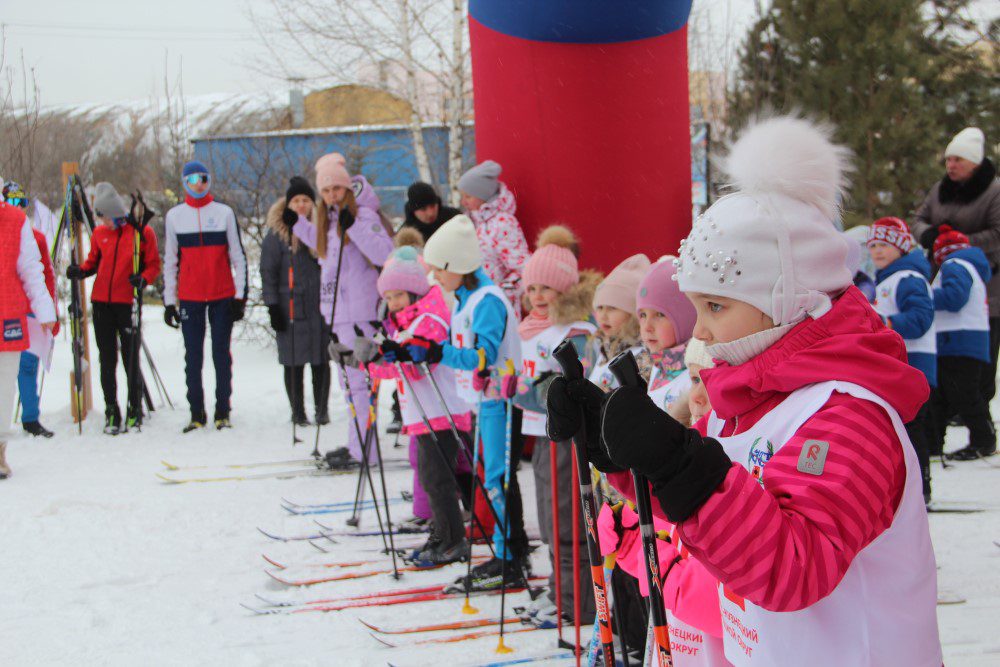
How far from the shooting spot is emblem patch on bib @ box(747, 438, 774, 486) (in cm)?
155

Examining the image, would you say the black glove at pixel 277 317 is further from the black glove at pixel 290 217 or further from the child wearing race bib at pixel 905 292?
the child wearing race bib at pixel 905 292

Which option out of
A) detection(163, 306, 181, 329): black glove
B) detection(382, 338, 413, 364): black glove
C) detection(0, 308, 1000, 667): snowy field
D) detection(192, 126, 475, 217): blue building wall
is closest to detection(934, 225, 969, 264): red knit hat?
detection(0, 308, 1000, 667): snowy field

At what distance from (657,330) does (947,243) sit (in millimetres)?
4117

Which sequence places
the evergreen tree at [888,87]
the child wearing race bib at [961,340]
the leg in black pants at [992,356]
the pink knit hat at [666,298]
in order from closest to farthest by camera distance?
the pink knit hat at [666,298] < the child wearing race bib at [961,340] < the leg in black pants at [992,356] < the evergreen tree at [888,87]

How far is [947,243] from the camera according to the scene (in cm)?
628

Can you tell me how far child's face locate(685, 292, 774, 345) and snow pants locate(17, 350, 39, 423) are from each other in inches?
292

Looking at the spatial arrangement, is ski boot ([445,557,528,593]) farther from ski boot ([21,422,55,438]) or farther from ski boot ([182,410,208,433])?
ski boot ([21,422,55,438])

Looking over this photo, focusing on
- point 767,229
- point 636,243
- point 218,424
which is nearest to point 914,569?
point 767,229

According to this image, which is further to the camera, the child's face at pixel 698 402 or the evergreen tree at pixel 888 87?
the evergreen tree at pixel 888 87

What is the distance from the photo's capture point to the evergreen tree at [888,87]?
11.8 meters

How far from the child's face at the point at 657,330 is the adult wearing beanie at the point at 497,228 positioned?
110 inches

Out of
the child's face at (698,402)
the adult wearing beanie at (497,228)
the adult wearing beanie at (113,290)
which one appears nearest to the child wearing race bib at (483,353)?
the adult wearing beanie at (497,228)

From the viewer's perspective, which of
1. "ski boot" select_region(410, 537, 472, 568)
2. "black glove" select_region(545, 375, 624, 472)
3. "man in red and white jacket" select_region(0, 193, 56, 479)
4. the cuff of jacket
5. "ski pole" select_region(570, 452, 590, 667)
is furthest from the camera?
"man in red and white jacket" select_region(0, 193, 56, 479)

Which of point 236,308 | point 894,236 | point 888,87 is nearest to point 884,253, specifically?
point 894,236
